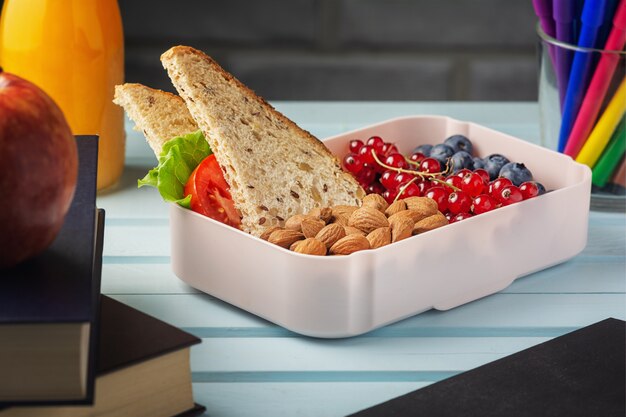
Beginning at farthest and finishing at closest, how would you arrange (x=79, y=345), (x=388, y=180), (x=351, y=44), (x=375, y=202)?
(x=351, y=44)
(x=388, y=180)
(x=375, y=202)
(x=79, y=345)

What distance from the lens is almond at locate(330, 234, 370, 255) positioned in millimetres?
843

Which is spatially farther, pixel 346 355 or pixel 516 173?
pixel 516 173

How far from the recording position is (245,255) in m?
0.86

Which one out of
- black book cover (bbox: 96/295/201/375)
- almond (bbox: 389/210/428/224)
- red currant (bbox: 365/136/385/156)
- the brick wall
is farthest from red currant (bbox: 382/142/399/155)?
the brick wall

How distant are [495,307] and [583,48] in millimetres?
365

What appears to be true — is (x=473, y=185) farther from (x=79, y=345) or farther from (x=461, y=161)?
(x=79, y=345)

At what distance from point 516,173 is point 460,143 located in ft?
0.40

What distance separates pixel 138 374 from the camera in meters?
0.68

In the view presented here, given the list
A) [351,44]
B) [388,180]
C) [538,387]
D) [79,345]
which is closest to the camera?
[79,345]

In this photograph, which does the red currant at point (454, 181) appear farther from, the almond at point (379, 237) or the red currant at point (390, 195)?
the almond at point (379, 237)

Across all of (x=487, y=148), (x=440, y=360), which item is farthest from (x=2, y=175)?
(x=487, y=148)

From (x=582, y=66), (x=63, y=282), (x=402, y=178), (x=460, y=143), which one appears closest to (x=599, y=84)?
(x=582, y=66)

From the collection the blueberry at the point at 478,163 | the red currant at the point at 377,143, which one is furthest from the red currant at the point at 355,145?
the blueberry at the point at 478,163

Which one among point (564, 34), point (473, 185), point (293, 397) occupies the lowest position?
point (293, 397)
